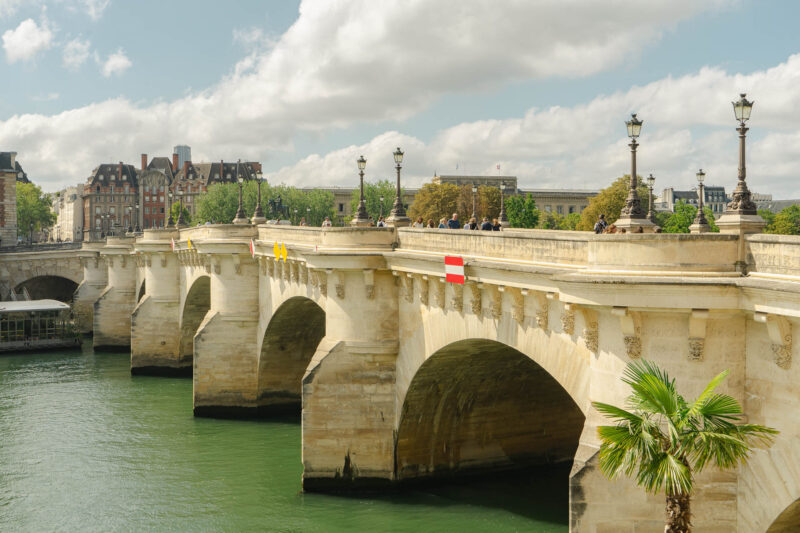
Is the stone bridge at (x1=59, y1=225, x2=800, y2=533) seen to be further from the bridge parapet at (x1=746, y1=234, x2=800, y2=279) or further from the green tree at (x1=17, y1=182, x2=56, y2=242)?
the green tree at (x1=17, y1=182, x2=56, y2=242)

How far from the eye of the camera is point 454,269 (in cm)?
1812

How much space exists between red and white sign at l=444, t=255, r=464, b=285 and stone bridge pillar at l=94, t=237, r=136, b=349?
1673 inches

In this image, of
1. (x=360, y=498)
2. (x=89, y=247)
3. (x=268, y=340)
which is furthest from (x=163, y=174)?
(x=360, y=498)

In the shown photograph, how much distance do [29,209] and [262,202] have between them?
4396 cm

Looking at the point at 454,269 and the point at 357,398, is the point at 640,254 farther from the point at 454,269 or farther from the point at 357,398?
the point at 357,398

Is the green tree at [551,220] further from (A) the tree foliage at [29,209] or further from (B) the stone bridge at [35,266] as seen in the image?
(A) the tree foliage at [29,209]

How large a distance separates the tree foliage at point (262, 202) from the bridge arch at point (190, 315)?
6339cm

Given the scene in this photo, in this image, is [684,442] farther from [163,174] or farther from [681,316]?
[163,174]

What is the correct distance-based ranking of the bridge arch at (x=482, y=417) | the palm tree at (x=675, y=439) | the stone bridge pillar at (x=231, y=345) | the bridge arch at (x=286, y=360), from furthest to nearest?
1. the stone bridge pillar at (x=231, y=345)
2. the bridge arch at (x=286, y=360)
3. the bridge arch at (x=482, y=417)
4. the palm tree at (x=675, y=439)

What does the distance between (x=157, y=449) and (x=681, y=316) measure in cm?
2215

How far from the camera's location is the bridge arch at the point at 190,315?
44625mm

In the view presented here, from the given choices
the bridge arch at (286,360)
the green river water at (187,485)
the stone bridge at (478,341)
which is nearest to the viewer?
the stone bridge at (478,341)

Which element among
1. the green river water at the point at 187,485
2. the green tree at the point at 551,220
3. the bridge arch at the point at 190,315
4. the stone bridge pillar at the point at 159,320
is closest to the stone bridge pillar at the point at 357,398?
the green river water at the point at 187,485

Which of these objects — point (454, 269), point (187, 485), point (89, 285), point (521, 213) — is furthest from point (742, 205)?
point (521, 213)
